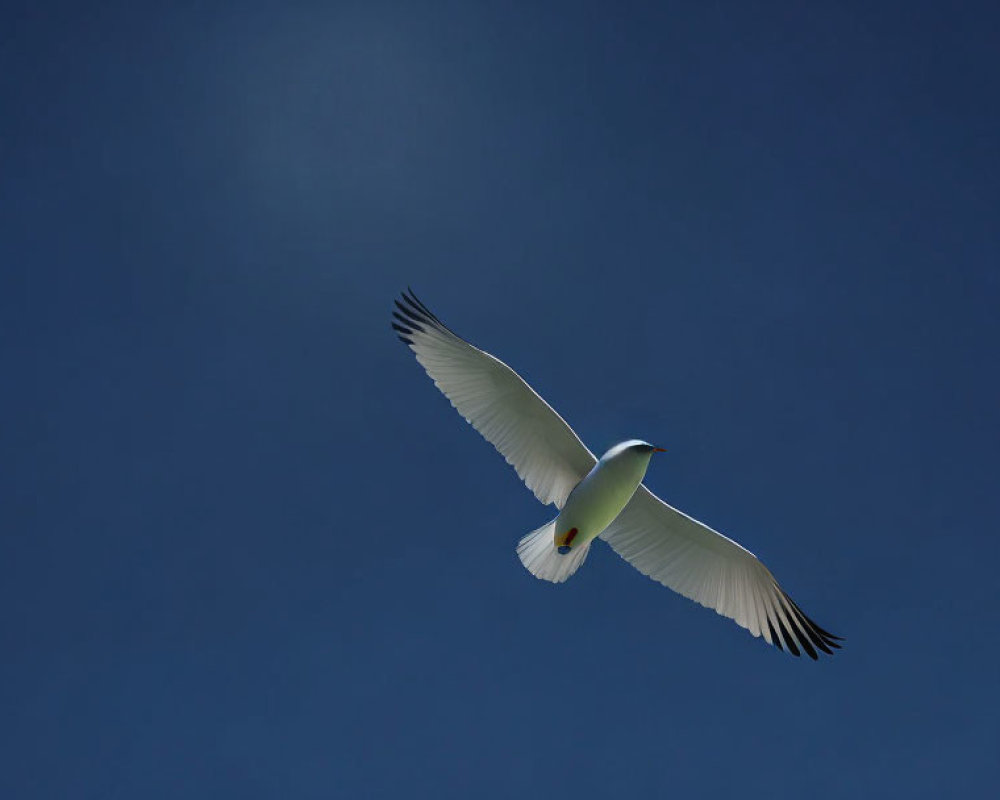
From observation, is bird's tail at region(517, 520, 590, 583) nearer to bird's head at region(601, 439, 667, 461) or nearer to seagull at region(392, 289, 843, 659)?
seagull at region(392, 289, 843, 659)

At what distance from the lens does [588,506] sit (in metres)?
12.9

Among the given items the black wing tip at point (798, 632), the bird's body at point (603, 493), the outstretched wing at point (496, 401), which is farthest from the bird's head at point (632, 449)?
the black wing tip at point (798, 632)

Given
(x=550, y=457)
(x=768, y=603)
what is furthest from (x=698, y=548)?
(x=550, y=457)

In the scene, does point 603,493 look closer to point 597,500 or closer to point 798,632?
point 597,500

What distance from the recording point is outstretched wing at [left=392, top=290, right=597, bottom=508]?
13148 mm

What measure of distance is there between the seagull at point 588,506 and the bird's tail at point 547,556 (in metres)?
0.01

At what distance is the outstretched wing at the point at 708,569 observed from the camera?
13766 mm

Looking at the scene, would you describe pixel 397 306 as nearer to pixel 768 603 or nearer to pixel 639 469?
pixel 639 469

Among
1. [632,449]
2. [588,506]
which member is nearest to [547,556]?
[588,506]

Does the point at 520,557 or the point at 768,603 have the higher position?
the point at 768,603

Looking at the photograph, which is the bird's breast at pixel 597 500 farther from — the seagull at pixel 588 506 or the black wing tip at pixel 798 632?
the black wing tip at pixel 798 632

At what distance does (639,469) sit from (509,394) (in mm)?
1747

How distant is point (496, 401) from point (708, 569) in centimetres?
341

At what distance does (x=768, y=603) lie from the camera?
13945 mm
